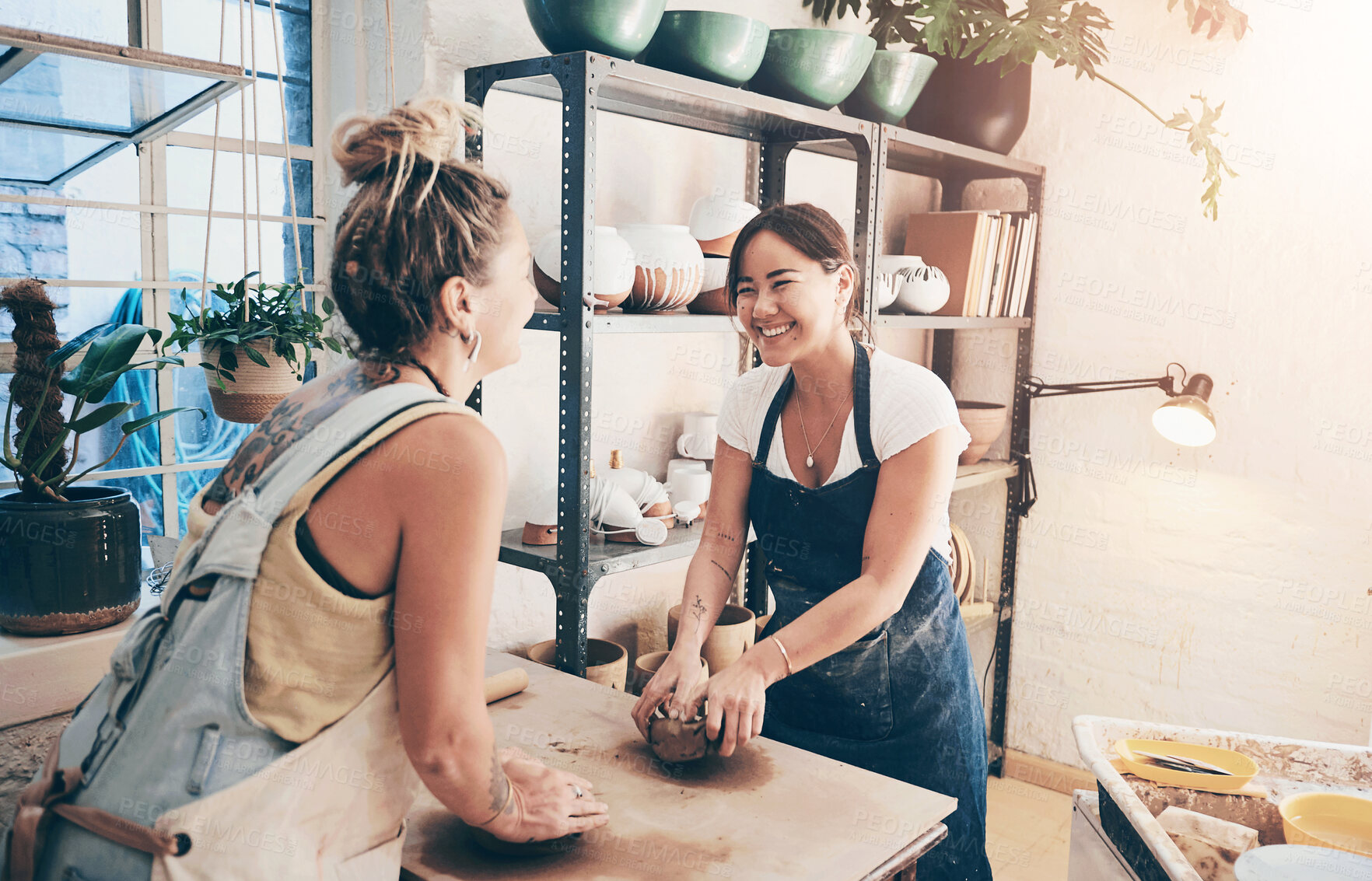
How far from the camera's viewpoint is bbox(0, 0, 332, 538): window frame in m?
1.77

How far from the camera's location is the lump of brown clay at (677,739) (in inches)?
52.4

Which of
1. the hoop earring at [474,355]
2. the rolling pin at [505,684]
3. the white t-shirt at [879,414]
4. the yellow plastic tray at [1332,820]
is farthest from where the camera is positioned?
the white t-shirt at [879,414]

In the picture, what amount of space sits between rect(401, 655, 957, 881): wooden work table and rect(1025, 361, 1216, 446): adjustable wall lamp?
5.70 feet

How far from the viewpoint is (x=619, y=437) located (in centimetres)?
244

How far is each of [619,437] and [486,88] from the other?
2.95 ft

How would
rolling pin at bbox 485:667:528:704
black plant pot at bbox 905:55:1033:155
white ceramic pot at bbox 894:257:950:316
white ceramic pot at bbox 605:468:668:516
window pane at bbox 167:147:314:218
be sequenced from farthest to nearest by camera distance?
black plant pot at bbox 905:55:1033:155 → white ceramic pot at bbox 894:257:950:316 → white ceramic pot at bbox 605:468:668:516 → window pane at bbox 167:147:314:218 → rolling pin at bbox 485:667:528:704

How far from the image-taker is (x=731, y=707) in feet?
4.55

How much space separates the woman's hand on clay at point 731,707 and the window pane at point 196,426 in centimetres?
113

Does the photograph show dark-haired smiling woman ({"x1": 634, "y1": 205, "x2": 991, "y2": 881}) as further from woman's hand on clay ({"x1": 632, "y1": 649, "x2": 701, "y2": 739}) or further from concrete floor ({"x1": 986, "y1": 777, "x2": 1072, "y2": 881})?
concrete floor ({"x1": 986, "y1": 777, "x2": 1072, "y2": 881})

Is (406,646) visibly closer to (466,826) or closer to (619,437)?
(466,826)

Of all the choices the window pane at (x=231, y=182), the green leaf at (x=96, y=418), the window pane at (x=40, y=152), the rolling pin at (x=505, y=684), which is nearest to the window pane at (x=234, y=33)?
the window pane at (x=231, y=182)

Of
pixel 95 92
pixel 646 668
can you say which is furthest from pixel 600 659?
pixel 95 92

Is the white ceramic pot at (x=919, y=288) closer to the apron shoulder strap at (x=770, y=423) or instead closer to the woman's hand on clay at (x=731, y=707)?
the apron shoulder strap at (x=770, y=423)

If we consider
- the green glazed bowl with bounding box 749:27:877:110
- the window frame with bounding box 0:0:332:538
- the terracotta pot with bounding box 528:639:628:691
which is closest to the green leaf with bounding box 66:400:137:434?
the window frame with bounding box 0:0:332:538
